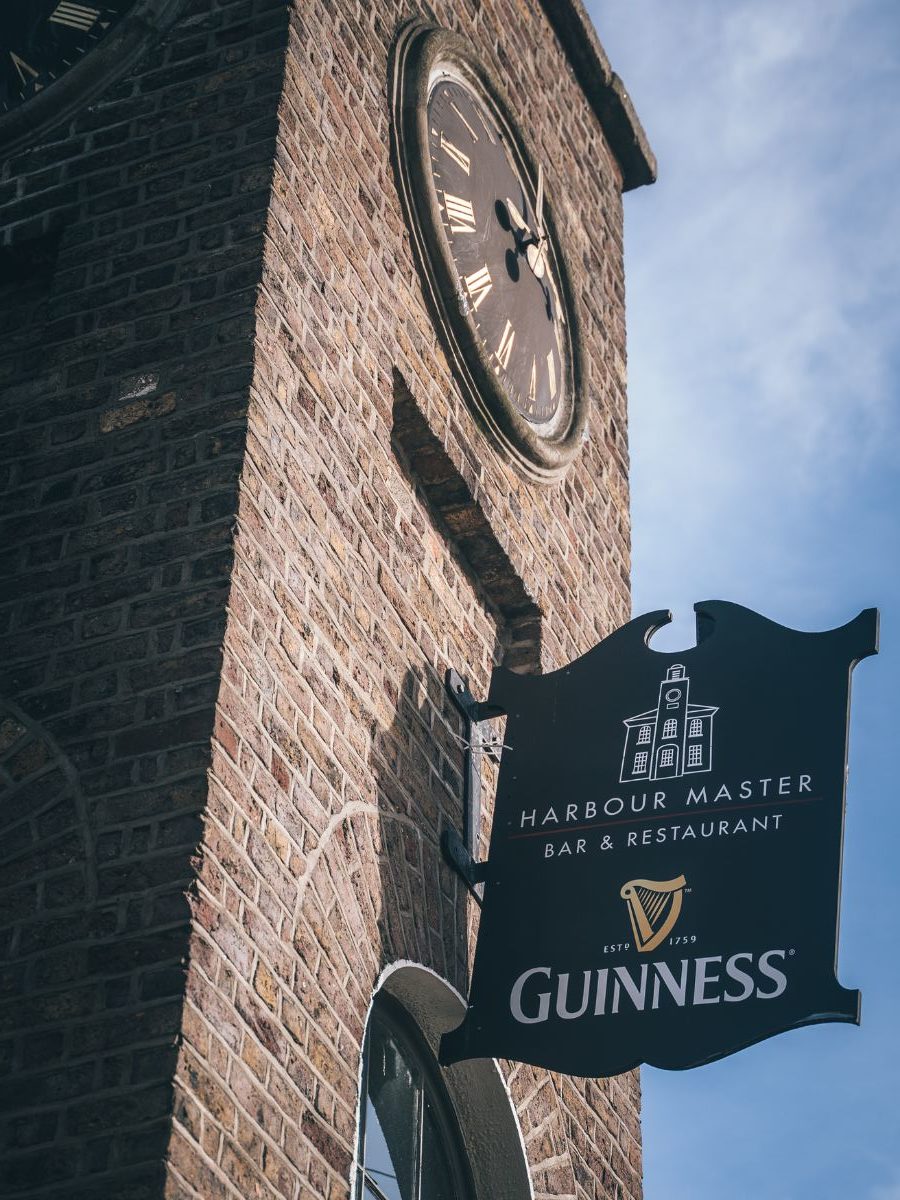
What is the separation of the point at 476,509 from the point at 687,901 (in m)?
1.87

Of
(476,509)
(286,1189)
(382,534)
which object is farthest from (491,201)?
(286,1189)

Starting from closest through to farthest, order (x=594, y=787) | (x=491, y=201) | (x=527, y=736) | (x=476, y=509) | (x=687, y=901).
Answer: (x=687, y=901) → (x=594, y=787) → (x=527, y=736) → (x=476, y=509) → (x=491, y=201)

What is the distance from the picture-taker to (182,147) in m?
5.33

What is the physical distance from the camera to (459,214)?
6.57 metres

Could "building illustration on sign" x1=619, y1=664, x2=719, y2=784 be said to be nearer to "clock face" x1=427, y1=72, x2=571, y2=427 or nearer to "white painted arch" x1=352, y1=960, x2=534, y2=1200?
"white painted arch" x1=352, y1=960, x2=534, y2=1200

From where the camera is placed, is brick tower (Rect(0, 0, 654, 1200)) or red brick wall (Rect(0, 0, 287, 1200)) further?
brick tower (Rect(0, 0, 654, 1200))

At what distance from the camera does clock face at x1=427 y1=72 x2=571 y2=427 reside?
6.49 metres

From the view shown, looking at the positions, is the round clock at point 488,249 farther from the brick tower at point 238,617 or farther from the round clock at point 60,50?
the round clock at point 60,50

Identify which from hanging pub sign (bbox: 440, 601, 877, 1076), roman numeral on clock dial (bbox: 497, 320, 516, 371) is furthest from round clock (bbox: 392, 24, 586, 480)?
hanging pub sign (bbox: 440, 601, 877, 1076)

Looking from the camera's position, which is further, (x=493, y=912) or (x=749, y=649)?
(x=749, y=649)

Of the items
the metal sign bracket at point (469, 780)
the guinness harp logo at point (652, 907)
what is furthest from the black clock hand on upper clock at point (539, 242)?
the guinness harp logo at point (652, 907)

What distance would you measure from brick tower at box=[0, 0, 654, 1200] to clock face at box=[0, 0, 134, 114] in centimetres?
6

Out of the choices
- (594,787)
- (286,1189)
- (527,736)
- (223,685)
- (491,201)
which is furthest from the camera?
(491,201)

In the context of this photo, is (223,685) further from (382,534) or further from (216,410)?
(382,534)
